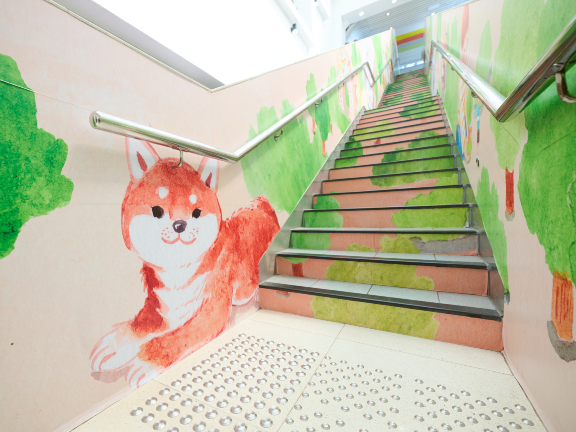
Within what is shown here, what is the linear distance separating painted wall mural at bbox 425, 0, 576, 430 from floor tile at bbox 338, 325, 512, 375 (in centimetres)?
7

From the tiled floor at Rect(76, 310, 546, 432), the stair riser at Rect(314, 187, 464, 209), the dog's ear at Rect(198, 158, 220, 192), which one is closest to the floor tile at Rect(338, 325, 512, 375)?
the tiled floor at Rect(76, 310, 546, 432)

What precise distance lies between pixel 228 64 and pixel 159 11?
597 mm

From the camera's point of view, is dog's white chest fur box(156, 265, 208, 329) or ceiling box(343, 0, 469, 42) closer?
dog's white chest fur box(156, 265, 208, 329)

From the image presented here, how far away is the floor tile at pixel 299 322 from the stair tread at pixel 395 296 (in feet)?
0.49

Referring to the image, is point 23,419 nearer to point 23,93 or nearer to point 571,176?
point 23,93

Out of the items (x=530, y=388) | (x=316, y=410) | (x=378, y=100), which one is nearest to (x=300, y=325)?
(x=316, y=410)

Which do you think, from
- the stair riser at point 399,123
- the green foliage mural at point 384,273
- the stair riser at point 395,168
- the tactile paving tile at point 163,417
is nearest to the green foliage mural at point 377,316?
the green foliage mural at point 384,273

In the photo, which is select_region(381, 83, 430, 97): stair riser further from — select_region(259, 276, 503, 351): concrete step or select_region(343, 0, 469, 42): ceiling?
select_region(259, 276, 503, 351): concrete step

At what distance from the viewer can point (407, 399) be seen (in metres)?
0.91

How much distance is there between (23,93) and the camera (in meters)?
0.75

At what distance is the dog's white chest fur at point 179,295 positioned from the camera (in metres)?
1.12

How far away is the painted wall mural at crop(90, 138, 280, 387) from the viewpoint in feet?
3.27

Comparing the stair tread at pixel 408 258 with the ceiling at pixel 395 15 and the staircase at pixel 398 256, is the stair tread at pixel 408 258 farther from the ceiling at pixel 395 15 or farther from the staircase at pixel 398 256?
the ceiling at pixel 395 15

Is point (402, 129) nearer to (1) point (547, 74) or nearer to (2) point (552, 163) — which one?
(2) point (552, 163)
